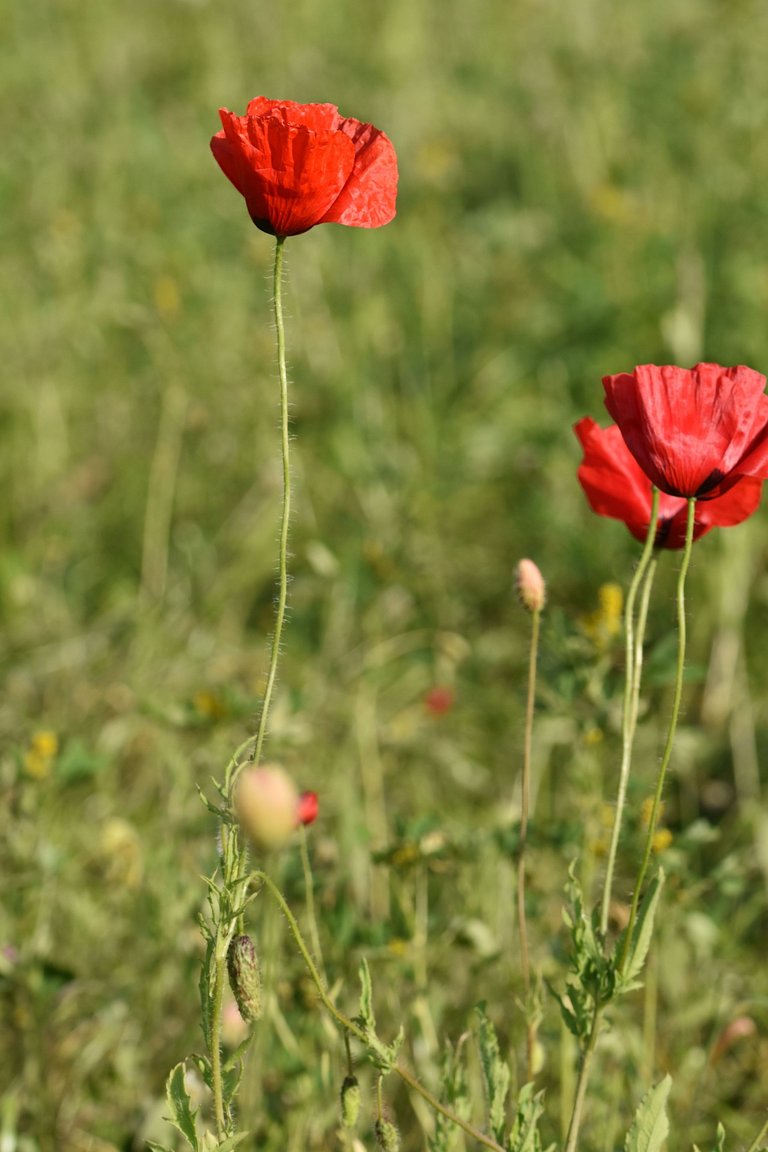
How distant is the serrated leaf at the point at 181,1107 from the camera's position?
1045 millimetres

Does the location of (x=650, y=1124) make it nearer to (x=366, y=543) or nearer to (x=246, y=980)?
(x=246, y=980)

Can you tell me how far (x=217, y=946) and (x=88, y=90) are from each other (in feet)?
12.9

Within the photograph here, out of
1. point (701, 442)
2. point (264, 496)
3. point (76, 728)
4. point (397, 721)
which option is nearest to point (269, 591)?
point (264, 496)

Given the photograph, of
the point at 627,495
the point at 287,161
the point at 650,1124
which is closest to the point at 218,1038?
the point at 650,1124

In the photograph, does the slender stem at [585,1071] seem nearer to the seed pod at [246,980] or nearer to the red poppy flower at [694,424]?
the seed pod at [246,980]

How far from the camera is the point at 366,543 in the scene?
2607mm

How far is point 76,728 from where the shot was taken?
89.6 inches

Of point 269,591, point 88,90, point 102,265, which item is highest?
point 88,90

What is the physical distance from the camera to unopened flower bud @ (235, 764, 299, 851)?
878 millimetres

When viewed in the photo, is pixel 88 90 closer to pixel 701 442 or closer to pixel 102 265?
pixel 102 265

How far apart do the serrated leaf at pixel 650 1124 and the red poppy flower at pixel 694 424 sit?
1.64ft

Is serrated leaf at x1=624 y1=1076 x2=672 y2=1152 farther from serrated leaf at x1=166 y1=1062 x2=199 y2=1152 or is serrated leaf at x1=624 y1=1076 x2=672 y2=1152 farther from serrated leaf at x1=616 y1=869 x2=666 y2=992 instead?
serrated leaf at x1=166 y1=1062 x2=199 y2=1152

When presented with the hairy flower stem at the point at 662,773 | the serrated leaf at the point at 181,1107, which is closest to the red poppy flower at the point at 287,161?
the hairy flower stem at the point at 662,773

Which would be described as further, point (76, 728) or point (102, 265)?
point (102, 265)
